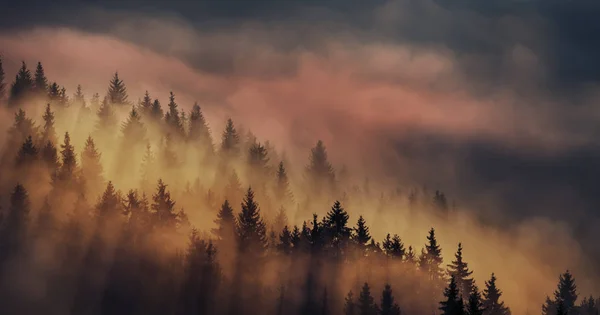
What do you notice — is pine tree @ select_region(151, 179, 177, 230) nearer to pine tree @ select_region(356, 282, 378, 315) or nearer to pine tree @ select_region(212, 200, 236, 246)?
pine tree @ select_region(212, 200, 236, 246)

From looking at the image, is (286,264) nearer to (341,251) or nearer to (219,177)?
(341,251)

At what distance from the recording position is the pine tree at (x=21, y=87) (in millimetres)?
182125

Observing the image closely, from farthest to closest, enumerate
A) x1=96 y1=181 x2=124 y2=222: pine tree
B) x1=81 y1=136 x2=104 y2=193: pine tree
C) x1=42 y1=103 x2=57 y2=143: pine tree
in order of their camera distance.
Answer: x1=42 y1=103 x2=57 y2=143: pine tree → x1=81 y1=136 x2=104 y2=193: pine tree → x1=96 y1=181 x2=124 y2=222: pine tree

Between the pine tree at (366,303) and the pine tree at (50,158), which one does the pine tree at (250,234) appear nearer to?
the pine tree at (366,303)

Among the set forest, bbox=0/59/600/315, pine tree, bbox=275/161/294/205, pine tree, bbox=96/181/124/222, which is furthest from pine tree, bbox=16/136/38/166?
pine tree, bbox=275/161/294/205

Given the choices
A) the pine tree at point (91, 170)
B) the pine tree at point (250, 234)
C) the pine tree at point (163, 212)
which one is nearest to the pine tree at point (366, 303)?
the pine tree at point (250, 234)

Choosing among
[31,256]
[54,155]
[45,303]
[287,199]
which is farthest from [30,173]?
[287,199]

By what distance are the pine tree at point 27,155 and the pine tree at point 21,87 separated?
33.8 m

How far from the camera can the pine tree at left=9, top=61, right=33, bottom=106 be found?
182125mm

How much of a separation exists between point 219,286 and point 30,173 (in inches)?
1737

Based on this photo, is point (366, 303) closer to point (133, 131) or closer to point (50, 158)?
point (50, 158)

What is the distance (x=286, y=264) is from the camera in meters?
132

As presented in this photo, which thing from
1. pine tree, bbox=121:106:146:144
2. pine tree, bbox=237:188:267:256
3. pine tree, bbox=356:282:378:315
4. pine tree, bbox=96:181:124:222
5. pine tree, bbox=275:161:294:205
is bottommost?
pine tree, bbox=356:282:378:315

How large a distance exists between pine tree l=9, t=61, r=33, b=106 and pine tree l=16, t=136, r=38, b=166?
33.8 meters
